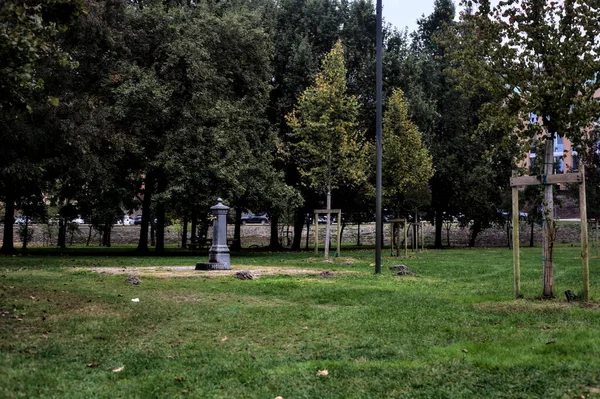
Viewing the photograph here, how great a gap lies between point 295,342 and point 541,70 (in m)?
6.63

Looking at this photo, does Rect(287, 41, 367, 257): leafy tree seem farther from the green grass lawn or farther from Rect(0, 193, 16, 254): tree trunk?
Rect(0, 193, 16, 254): tree trunk

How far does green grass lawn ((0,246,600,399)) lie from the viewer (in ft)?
16.3

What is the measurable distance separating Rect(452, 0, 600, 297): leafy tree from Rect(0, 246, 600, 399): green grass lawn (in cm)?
254

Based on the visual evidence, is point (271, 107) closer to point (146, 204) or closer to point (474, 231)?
point (146, 204)

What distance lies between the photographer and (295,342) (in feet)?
22.4

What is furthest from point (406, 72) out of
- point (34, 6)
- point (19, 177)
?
point (34, 6)

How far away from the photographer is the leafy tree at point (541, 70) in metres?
9.48

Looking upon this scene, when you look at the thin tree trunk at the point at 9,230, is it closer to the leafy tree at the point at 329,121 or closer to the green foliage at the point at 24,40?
the leafy tree at the point at 329,121

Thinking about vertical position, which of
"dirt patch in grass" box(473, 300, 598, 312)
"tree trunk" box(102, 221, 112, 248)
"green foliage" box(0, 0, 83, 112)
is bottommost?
"dirt patch in grass" box(473, 300, 598, 312)

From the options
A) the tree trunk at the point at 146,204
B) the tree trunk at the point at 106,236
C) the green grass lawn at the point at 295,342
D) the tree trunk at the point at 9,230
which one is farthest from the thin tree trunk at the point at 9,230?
the green grass lawn at the point at 295,342

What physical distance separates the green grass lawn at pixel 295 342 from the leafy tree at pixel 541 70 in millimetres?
2540

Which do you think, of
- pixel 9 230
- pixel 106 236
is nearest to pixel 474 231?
pixel 106 236

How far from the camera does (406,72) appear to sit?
33.4 metres

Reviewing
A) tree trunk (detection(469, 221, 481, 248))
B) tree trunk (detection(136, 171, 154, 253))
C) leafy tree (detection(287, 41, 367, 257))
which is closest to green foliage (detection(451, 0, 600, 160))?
leafy tree (detection(287, 41, 367, 257))
